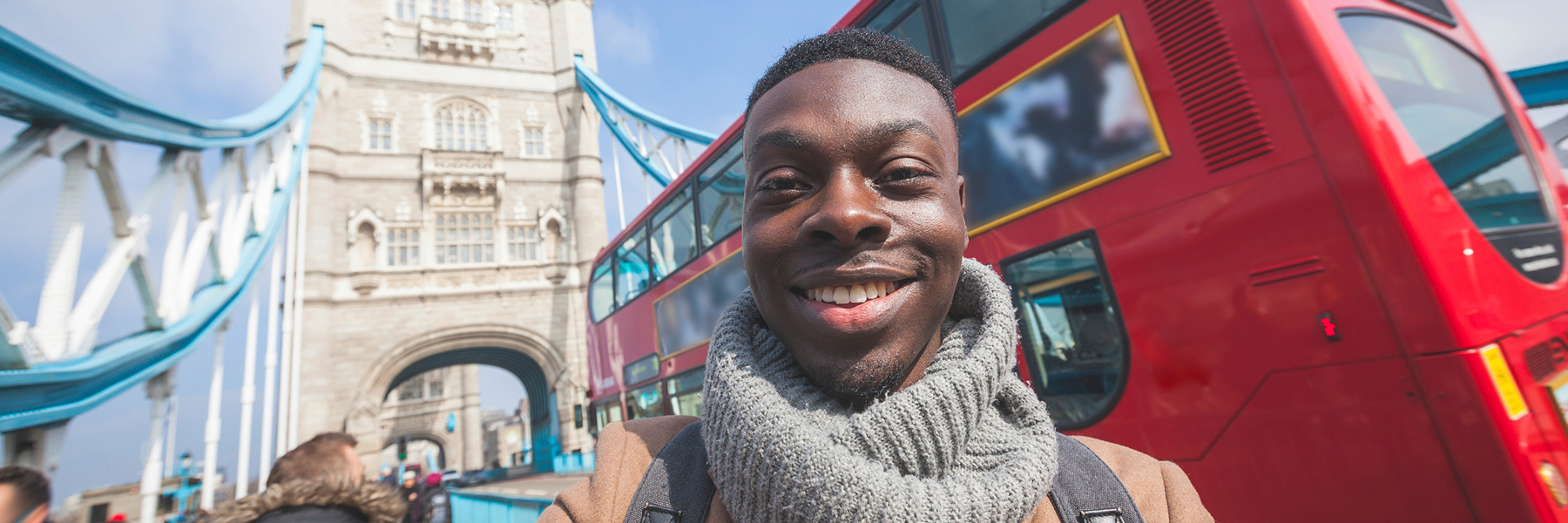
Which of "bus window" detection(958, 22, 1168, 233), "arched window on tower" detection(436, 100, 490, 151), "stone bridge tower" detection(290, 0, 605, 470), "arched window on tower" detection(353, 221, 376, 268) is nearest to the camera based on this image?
"bus window" detection(958, 22, 1168, 233)

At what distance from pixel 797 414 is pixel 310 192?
2017cm

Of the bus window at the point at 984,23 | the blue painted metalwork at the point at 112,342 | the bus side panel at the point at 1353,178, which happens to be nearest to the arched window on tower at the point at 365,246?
the blue painted metalwork at the point at 112,342

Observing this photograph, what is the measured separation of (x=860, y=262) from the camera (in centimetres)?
82

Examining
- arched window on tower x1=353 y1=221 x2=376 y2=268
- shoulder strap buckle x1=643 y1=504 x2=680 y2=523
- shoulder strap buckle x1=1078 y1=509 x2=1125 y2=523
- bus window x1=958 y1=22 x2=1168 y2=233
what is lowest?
shoulder strap buckle x1=1078 y1=509 x2=1125 y2=523

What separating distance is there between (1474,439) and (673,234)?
16.6 feet

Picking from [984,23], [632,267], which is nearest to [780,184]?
[984,23]

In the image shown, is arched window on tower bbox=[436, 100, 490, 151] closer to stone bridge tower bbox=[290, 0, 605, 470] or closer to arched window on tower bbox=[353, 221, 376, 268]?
stone bridge tower bbox=[290, 0, 605, 470]

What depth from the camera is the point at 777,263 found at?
34.3 inches

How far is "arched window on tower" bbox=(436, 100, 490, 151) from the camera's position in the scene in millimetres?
18781

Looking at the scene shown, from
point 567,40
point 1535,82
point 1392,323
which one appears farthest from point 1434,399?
point 567,40

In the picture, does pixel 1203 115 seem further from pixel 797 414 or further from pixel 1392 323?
pixel 797 414

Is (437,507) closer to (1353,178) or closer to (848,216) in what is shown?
(848,216)

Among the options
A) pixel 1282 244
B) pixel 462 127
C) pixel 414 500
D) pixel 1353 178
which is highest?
pixel 462 127

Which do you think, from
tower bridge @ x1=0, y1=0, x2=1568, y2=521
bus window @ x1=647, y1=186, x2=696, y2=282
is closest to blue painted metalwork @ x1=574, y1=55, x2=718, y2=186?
tower bridge @ x1=0, y1=0, x2=1568, y2=521
